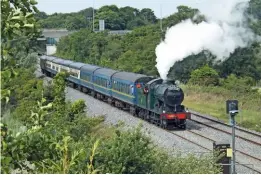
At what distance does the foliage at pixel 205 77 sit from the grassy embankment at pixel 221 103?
2.40 meters

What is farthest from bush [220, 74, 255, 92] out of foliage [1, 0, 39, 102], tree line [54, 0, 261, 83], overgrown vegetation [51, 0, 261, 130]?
foliage [1, 0, 39, 102]

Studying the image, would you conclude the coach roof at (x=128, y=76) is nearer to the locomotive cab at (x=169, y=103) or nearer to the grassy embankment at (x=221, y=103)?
the locomotive cab at (x=169, y=103)

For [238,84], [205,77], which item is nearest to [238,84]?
[238,84]

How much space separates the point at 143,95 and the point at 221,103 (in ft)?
30.0

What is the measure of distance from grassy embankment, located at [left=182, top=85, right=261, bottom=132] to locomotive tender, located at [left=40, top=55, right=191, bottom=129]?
3.48 metres

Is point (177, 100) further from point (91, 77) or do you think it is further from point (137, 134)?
point (91, 77)

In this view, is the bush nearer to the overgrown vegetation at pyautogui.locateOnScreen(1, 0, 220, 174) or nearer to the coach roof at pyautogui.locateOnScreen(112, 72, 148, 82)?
the coach roof at pyautogui.locateOnScreen(112, 72, 148, 82)

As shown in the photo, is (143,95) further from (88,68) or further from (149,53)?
(149,53)

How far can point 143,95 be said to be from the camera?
24.8 meters

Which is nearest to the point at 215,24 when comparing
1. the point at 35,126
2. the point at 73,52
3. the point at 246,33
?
the point at 246,33

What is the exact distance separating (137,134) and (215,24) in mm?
16195

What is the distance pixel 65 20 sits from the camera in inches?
4232

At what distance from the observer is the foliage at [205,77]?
136 ft

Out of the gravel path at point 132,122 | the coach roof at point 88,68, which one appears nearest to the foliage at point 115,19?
the coach roof at point 88,68
